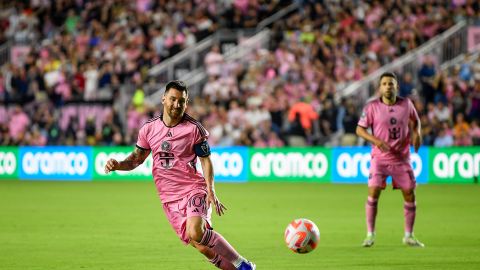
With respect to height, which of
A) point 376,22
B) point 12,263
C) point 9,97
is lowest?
point 12,263

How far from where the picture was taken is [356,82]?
92.2ft

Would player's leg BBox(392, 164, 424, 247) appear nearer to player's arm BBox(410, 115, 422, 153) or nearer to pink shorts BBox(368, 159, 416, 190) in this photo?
pink shorts BBox(368, 159, 416, 190)

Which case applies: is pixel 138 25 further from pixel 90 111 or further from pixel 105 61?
pixel 90 111

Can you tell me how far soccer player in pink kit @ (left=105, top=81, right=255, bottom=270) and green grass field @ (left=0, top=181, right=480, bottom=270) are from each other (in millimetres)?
1862

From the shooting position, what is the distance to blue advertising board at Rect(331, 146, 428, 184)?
24828 millimetres

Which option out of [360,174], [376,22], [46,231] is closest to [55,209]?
[46,231]

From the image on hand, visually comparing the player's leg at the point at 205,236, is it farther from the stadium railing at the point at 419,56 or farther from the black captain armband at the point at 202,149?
the stadium railing at the point at 419,56

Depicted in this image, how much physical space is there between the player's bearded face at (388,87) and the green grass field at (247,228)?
1920 mm

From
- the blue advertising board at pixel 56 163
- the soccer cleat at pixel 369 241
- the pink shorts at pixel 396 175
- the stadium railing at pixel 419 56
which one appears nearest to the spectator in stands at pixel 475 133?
the stadium railing at pixel 419 56

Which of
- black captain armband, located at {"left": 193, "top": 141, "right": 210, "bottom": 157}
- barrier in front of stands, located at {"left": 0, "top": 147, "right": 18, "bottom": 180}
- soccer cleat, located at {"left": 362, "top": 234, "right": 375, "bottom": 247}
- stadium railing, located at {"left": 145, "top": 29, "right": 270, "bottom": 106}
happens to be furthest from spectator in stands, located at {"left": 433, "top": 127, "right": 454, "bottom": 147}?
black captain armband, located at {"left": 193, "top": 141, "right": 210, "bottom": 157}

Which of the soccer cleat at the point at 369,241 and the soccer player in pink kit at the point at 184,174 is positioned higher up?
the soccer player in pink kit at the point at 184,174

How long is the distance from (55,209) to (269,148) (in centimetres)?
905

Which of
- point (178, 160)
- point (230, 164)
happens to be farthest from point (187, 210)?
point (230, 164)

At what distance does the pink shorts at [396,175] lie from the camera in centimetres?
1275
